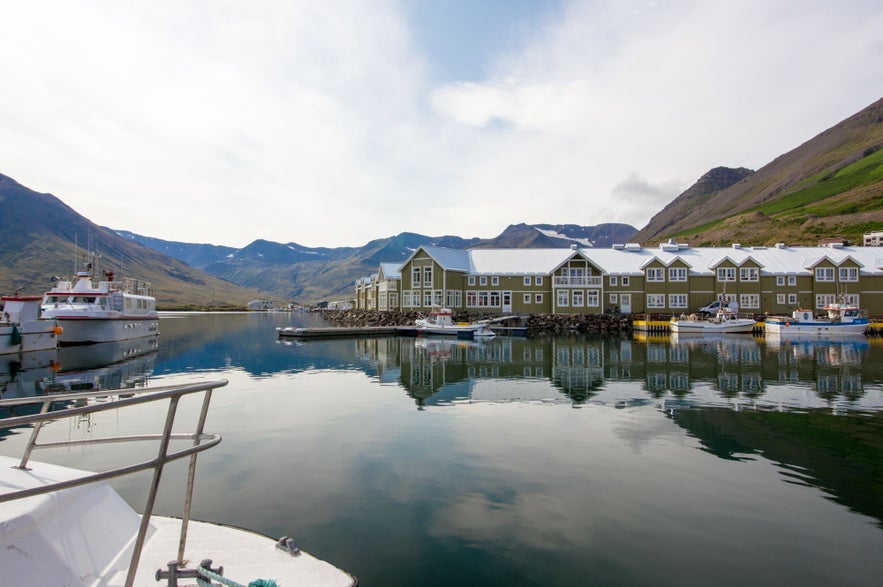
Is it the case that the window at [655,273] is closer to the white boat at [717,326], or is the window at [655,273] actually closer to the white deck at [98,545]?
the white boat at [717,326]

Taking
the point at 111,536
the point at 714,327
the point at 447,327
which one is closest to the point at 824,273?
the point at 714,327

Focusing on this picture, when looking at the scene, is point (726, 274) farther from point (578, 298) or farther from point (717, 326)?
point (578, 298)

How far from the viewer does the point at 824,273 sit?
67.2m

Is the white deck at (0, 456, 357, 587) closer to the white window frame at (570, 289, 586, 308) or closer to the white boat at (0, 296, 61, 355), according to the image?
the white boat at (0, 296, 61, 355)

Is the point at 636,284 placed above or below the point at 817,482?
above

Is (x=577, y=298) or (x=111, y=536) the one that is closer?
(x=111, y=536)

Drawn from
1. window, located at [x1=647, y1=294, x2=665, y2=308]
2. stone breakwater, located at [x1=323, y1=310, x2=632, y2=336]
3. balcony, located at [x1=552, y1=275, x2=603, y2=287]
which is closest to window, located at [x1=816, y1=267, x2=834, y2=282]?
window, located at [x1=647, y1=294, x2=665, y2=308]

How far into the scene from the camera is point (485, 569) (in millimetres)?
7141

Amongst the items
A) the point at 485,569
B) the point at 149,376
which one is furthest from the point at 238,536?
the point at 149,376

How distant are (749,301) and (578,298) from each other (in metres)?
22.5

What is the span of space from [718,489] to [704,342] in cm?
3978

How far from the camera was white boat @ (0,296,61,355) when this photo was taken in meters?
33.0

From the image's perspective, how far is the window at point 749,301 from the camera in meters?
68.3

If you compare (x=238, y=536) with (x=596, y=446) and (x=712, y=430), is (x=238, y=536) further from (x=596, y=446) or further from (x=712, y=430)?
(x=712, y=430)
